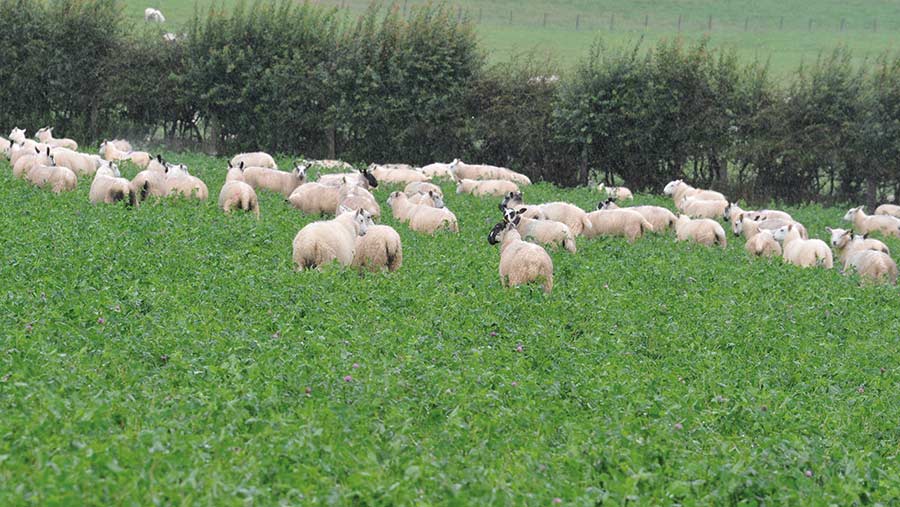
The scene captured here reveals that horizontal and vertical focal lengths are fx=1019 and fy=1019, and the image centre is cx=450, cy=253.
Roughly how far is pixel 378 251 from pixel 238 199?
4.85 meters

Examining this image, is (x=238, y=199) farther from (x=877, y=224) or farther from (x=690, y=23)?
(x=690, y=23)

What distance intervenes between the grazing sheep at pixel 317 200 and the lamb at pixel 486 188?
5881 millimetres

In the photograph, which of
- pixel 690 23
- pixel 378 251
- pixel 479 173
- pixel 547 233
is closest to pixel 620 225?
pixel 547 233

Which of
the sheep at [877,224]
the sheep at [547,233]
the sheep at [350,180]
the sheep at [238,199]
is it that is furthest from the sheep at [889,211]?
the sheep at [238,199]

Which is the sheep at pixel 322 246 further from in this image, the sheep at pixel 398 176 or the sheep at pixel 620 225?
the sheep at pixel 398 176

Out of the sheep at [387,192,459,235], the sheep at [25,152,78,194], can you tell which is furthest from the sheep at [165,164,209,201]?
the sheep at [387,192,459,235]

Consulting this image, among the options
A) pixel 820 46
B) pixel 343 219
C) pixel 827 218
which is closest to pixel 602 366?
pixel 343 219

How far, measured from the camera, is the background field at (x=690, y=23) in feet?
209

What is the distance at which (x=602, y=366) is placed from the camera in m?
9.66

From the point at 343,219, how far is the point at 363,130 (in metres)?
19.8

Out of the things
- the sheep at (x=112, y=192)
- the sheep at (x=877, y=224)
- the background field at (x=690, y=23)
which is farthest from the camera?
the background field at (x=690, y=23)

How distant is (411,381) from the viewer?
27.7 feet

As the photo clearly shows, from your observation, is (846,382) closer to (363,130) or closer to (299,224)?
(299,224)

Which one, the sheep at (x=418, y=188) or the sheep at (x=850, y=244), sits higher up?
the sheep at (x=850, y=244)
